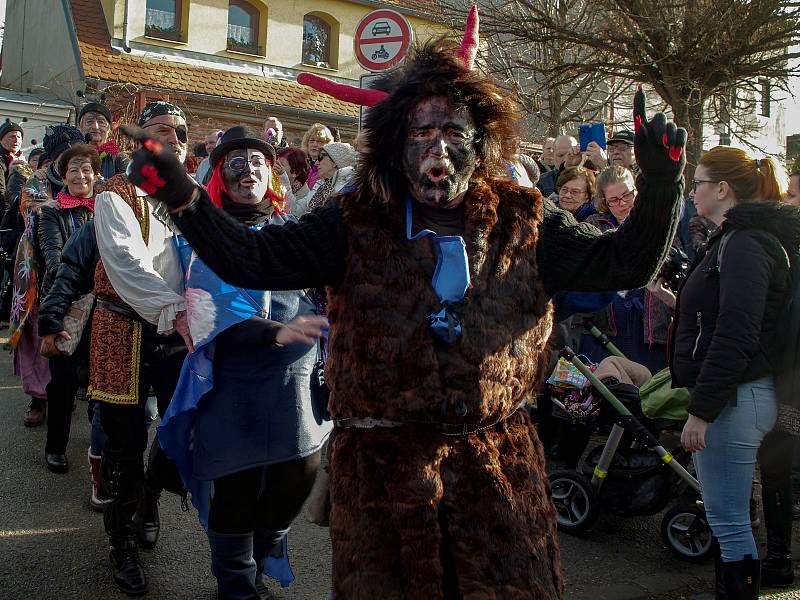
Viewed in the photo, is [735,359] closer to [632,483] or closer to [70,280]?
[632,483]

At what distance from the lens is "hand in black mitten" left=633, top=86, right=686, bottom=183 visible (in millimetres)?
2143

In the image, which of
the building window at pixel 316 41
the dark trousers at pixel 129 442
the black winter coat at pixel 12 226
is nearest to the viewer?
the dark trousers at pixel 129 442

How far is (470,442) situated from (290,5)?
66.4 ft

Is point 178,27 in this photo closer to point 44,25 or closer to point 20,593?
point 44,25

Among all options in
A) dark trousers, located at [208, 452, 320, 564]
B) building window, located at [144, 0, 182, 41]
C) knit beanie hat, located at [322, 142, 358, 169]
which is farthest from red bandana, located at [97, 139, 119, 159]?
building window, located at [144, 0, 182, 41]

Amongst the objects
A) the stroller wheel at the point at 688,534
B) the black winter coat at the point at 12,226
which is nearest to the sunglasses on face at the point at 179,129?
the stroller wheel at the point at 688,534

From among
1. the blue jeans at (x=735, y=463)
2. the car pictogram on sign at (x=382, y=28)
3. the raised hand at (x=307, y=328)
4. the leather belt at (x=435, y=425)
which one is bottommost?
the blue jeans at (x=735, y=463)

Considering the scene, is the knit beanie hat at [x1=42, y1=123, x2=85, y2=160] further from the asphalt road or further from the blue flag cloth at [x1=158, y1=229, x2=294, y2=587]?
the blue flag cloth at [x1=158, y1=229, x2=294, y2=587]

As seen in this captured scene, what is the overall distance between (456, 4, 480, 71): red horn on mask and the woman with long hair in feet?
4.26

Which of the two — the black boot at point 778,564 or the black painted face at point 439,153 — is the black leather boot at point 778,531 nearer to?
the black boot at point 778,564

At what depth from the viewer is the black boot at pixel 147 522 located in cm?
419

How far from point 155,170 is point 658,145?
1.26 metres

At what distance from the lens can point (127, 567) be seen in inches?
149

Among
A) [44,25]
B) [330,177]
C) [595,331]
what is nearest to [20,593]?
[595,331]
